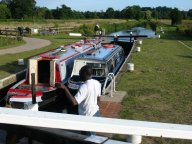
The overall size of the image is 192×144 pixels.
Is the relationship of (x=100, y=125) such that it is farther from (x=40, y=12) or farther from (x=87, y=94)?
(x=40, y=12)

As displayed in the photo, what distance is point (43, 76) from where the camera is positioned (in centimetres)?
1365

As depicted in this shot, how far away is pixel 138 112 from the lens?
871 centimetres

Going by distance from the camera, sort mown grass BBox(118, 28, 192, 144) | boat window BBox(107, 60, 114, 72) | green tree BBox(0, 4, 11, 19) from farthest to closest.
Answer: green tree BBox(0, 4, 11, 19) → boat window BBox(107, 60, 114, 72) → mown grass BBox(118, 28, 192, 144)

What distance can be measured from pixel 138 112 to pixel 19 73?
25.3 feet

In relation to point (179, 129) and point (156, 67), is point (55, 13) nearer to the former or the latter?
point (156, 67)

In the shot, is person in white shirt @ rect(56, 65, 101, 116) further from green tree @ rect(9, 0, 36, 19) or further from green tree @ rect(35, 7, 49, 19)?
green tree @ rect(35, 7, 49, 19)

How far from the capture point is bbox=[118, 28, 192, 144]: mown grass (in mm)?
8367

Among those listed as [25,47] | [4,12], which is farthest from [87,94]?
[4,12]

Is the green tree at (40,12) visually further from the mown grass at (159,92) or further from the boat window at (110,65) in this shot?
the mown grass at (159,92)

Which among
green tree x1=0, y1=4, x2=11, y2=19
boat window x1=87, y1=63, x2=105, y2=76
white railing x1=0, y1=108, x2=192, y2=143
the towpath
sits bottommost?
the towpath

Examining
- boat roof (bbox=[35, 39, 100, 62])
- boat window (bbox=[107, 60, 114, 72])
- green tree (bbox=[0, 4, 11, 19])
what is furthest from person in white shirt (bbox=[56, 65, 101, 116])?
green tree (bbox=[0, 4, 11, 19])

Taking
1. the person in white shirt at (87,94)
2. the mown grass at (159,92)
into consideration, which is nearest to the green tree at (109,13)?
the mown grass at (159,92)

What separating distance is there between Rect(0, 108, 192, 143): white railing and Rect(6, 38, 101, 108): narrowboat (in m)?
9.02

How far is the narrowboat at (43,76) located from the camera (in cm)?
1184
